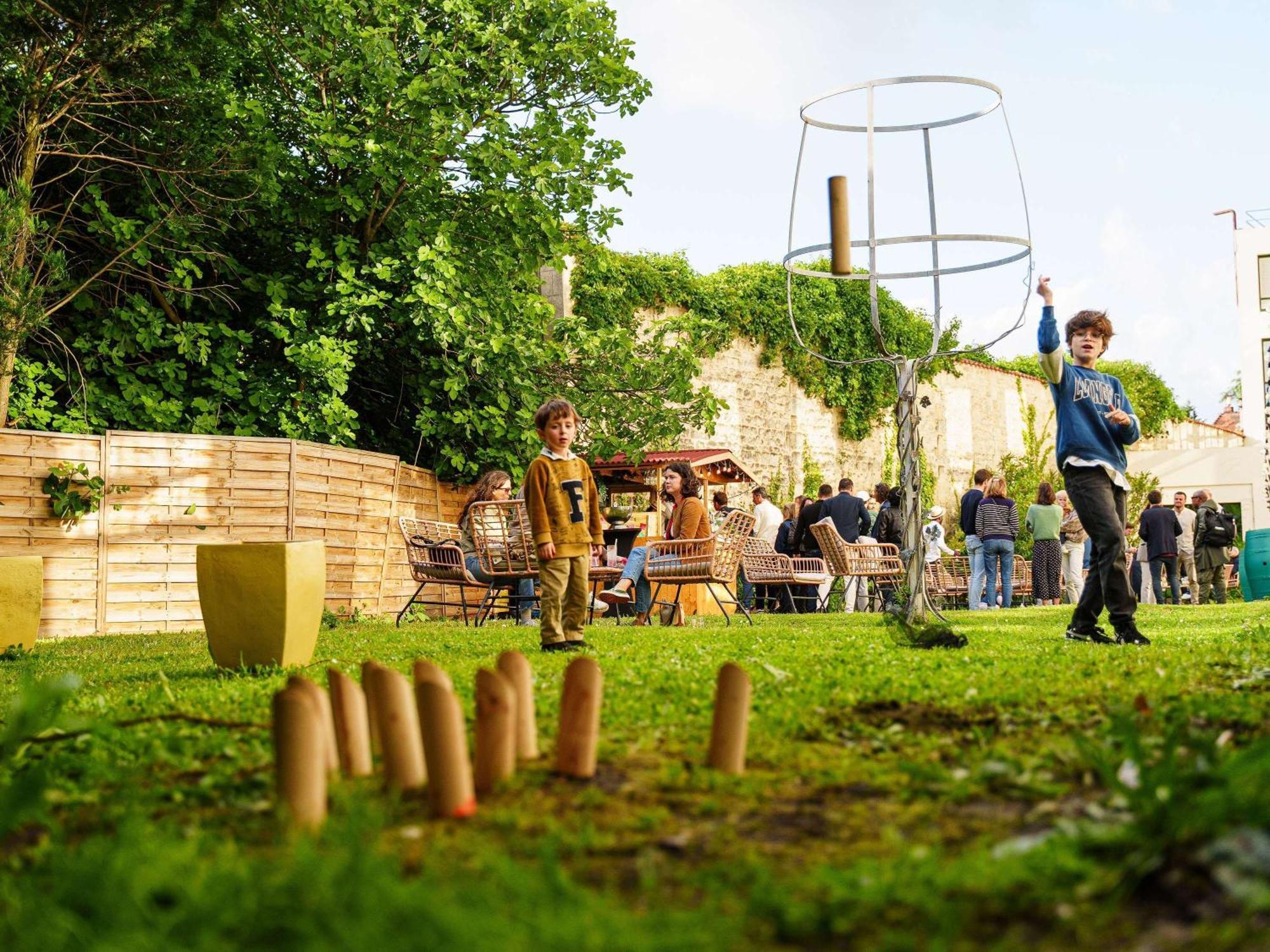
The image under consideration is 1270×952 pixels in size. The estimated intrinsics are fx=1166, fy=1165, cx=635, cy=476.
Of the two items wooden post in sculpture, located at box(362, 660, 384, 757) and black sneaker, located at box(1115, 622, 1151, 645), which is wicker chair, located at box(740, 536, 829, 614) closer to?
black sneaker, located at box(1115, 622, 1151, 645)

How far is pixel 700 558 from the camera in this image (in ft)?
32.2

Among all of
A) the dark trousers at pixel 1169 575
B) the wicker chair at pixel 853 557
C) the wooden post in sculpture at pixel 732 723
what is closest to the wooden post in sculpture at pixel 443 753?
the wooden post in sculpture at pixel 732 723

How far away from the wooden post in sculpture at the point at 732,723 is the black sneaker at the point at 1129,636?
4.30 metres

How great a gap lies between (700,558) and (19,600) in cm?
519

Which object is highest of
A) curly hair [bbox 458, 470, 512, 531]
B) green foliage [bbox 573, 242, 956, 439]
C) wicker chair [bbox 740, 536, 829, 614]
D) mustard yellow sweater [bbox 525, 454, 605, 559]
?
green foliage [bbox 573, 242, 956, 439]

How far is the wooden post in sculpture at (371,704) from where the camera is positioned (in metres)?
2.49

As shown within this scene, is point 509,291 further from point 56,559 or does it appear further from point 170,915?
point 170,915

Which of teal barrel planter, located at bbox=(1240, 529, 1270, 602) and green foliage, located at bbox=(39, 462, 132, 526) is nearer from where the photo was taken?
green foliage, located at bbox=(39, 462, 132, 526)

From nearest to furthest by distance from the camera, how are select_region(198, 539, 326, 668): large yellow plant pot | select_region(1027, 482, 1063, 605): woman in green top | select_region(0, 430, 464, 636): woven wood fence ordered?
select_region(198, 539, 326, 668): large yellow plant pot < select_region(0, 430, 464, 636): woven wood fence < select_region(1027, 482, 1063, 605): woman in green top

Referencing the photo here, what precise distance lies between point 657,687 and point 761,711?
0.77m

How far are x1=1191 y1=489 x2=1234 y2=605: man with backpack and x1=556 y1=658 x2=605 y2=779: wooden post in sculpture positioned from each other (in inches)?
610

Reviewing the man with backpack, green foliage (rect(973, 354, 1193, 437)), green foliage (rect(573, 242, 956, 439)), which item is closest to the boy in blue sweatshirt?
green foliage (rect(573, 242, 956, 439))

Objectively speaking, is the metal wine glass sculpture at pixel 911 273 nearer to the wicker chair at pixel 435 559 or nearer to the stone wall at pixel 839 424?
the wicker chair at pixel 435 559

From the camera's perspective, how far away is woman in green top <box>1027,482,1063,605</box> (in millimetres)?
14414
